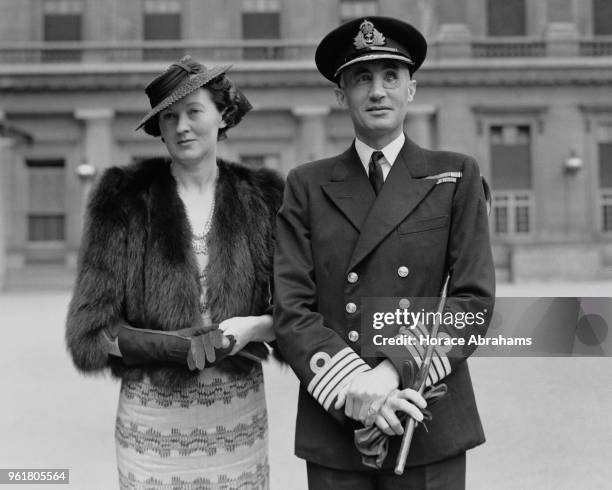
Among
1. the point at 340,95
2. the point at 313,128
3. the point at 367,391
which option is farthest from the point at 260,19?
the point at 367,391

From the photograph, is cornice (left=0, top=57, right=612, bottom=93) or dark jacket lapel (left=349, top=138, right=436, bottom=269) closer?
dark jacket lapel (left=349, top=138, right=436, bottom=269)

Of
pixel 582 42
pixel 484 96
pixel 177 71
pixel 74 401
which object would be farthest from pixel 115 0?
pixel 177 71

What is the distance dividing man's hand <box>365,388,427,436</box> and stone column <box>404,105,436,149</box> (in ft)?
58.3

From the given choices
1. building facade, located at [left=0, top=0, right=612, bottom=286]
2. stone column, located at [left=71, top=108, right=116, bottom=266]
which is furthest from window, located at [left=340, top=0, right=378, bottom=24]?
stone column, located at [left=71, top=108, right=116, bottom=266]

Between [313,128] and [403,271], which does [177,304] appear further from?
[313,128]

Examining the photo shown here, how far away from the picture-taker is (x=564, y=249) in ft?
57.3

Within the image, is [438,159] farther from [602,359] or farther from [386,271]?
[602,359]

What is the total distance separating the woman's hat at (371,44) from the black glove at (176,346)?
98cm

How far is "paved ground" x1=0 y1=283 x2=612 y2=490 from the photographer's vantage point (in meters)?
4.14

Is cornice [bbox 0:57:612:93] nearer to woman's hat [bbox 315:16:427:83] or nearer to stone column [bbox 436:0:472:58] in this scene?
stone column [bbox 436:0:472:58]

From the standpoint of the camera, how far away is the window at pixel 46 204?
1984 cm

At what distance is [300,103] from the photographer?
762 inches

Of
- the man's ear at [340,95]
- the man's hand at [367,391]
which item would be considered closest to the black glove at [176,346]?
the man's hand at [367,391]

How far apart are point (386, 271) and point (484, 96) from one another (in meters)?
18.7
